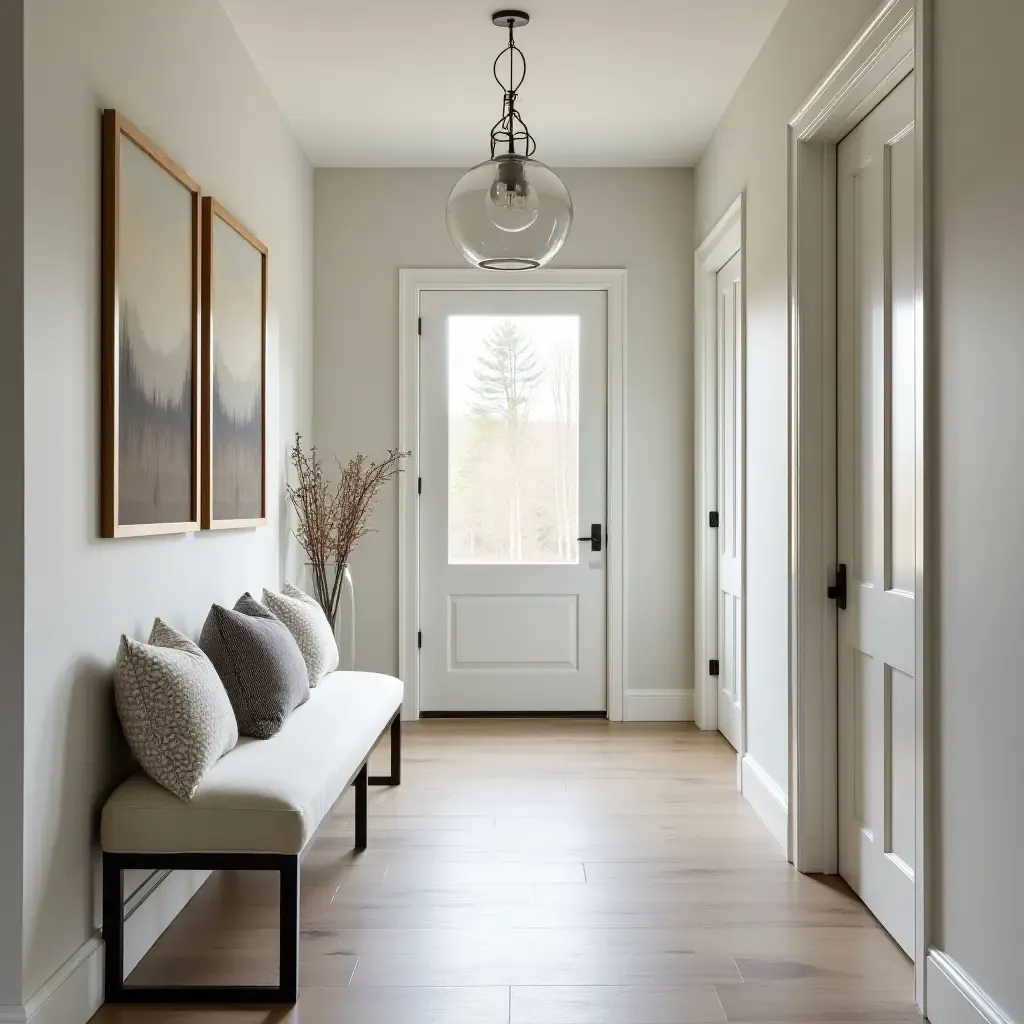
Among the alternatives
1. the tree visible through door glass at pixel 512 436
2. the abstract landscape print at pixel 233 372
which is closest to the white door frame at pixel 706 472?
the tree visible through door glass at pixel 512 436

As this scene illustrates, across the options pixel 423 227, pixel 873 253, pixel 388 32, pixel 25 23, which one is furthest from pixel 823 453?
pixel 423 227

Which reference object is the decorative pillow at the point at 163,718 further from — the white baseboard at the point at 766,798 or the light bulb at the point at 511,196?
the white baseboard at the point at 766,798

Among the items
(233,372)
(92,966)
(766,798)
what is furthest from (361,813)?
(233,372)

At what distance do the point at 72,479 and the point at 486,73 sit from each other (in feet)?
8.26

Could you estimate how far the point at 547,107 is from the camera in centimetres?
431

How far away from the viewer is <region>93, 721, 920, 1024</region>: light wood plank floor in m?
2.27

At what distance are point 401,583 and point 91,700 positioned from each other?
→ 2.86 meters

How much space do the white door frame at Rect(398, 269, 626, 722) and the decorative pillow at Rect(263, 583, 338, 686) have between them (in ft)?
4.65

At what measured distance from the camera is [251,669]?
286 centimetres

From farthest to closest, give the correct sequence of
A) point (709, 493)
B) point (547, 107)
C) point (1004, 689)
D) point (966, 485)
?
point (709, 493) → point (547, 107) → point (966, 485) → point (1004, 689)

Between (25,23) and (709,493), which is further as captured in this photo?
(709,493)

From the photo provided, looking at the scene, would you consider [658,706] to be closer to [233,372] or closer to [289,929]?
[233,372]

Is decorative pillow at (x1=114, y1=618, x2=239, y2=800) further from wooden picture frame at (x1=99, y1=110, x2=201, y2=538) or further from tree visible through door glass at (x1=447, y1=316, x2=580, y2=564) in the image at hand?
tree visible through door glass at (x1=447, y1=316, x2=580, y2=564)

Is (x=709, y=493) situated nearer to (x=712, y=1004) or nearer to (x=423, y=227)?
(x=423, y=227)
